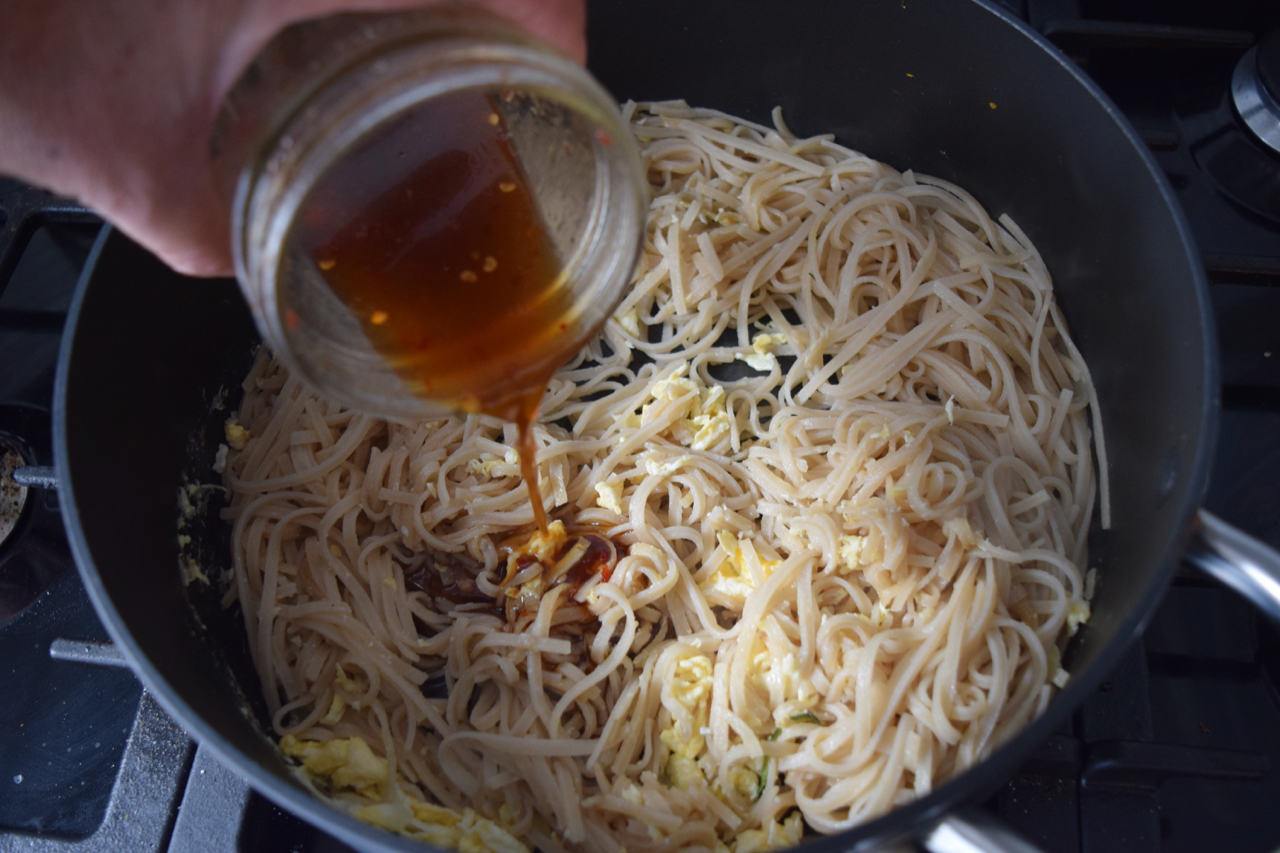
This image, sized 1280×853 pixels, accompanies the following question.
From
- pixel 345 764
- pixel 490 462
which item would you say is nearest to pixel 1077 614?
pixel 490 462

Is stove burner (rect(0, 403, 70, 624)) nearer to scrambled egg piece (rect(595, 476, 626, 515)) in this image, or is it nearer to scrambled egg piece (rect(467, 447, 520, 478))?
scrambled egg piece (rect(467, 447, 520, 478))

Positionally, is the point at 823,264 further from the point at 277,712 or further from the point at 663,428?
the point at 277,712

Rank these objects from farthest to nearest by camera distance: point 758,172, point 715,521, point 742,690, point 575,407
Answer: point 758,172 → point 575,407 → point 715,521 → point 742,690

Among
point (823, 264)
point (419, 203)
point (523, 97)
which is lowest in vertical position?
point (823, 264)

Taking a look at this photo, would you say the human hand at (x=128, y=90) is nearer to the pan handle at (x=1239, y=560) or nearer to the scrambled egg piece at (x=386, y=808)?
the scrambled egg piece at (x=386, y=808)

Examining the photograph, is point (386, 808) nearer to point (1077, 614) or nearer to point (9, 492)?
point (9, 492)

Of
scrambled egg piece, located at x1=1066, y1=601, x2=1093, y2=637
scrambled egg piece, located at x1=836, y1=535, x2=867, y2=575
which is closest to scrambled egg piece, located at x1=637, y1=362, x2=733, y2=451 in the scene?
scrambled egg piece, located at x1=836, y1=535, x2=867, y2=575

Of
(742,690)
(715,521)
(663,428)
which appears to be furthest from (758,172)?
(742,690)
